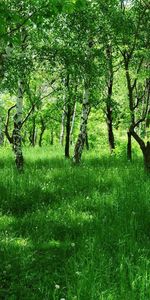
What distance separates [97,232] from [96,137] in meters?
48.3

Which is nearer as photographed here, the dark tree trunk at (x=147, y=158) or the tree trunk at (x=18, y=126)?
the dark tree trunk at (x=147, y=158)

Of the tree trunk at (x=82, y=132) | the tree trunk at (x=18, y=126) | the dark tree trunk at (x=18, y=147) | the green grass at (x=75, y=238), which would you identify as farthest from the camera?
the tree trunk at (x=82, y=132)

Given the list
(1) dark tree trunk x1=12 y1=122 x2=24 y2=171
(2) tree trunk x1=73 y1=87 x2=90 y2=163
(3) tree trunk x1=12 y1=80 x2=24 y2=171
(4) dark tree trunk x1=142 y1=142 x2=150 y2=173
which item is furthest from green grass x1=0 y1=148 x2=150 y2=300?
(2) tree trunk x1=73 y1=87 x2=90 y2=163

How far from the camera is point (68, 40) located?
1673cm

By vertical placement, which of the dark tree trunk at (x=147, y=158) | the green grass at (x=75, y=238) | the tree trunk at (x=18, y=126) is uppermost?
the tree trunk at (x=18, y=126)

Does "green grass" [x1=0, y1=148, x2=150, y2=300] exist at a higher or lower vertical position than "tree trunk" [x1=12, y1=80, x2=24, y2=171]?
lower

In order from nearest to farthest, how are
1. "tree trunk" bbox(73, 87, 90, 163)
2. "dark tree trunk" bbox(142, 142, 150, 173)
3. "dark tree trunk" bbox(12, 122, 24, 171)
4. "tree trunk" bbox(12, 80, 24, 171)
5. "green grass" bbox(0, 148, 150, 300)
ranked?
"green grass" bbox(0, 148, 150, 300) → "dark tree trunk" bbox(142, 142, 150, 173) → "dark tree trunk" bbox(12, 122, 24, 171) → "tree trunk" bbox(12, 80, 24, 171) → "tree trunk" bbox(73, 87, 90, 163)

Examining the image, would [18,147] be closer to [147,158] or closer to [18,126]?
[18,126]

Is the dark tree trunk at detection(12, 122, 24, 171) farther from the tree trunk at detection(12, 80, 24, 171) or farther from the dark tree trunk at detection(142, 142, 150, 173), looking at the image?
the dark tree trunk at detection(142, 142, 150, 173)

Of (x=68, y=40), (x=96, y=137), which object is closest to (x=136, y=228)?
(x=68, y=40)

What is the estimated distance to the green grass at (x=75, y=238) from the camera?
613 cm

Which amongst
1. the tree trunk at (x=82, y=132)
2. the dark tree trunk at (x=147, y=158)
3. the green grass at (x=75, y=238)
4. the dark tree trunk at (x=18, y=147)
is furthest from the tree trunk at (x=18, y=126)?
the dark tree trunk at (x=147, y=158)

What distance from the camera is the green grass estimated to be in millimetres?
6129

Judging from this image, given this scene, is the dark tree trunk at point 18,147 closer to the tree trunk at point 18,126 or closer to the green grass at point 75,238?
the tree trunk at point 18,126
